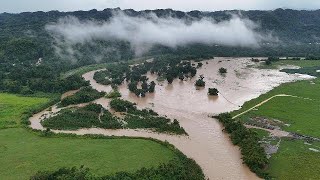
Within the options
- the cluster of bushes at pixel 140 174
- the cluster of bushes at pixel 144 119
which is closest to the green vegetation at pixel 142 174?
the cluster of bushes at pixel 140 174

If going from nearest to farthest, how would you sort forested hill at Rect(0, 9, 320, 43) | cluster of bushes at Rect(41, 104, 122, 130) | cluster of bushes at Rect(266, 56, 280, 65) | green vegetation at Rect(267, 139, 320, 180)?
green vegetation at Rect(267, 139, 320, 180) → cluster of bushes at Rect(41, 104, 122, 130) → cluster of bushes at Rect(266, 56, 280, 65) → forested hill at Rect(0, 9, 320, 43)

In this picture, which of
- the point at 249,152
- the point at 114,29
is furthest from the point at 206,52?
the point at 249,152

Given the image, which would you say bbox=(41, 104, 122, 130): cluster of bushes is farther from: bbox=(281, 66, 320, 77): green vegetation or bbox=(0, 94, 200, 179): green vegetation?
bbox=(281, 66, 320, 77): green vegetation

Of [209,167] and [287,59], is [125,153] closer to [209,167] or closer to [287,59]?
[209,167]

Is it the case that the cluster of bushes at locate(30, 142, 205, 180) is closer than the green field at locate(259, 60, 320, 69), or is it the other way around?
the cluster of bushes at locate(30, 142, 205, 180)

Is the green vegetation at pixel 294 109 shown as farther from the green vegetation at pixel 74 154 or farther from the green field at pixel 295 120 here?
the green vegetation at pixel 74 154

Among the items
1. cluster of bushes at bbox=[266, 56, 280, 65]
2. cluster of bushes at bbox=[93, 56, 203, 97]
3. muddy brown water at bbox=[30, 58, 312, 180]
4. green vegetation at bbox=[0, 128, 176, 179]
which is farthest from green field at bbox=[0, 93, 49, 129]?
cluster of bushes at bbox=[266, 56, 280, 65]

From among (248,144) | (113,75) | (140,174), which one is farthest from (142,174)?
(113,75)
